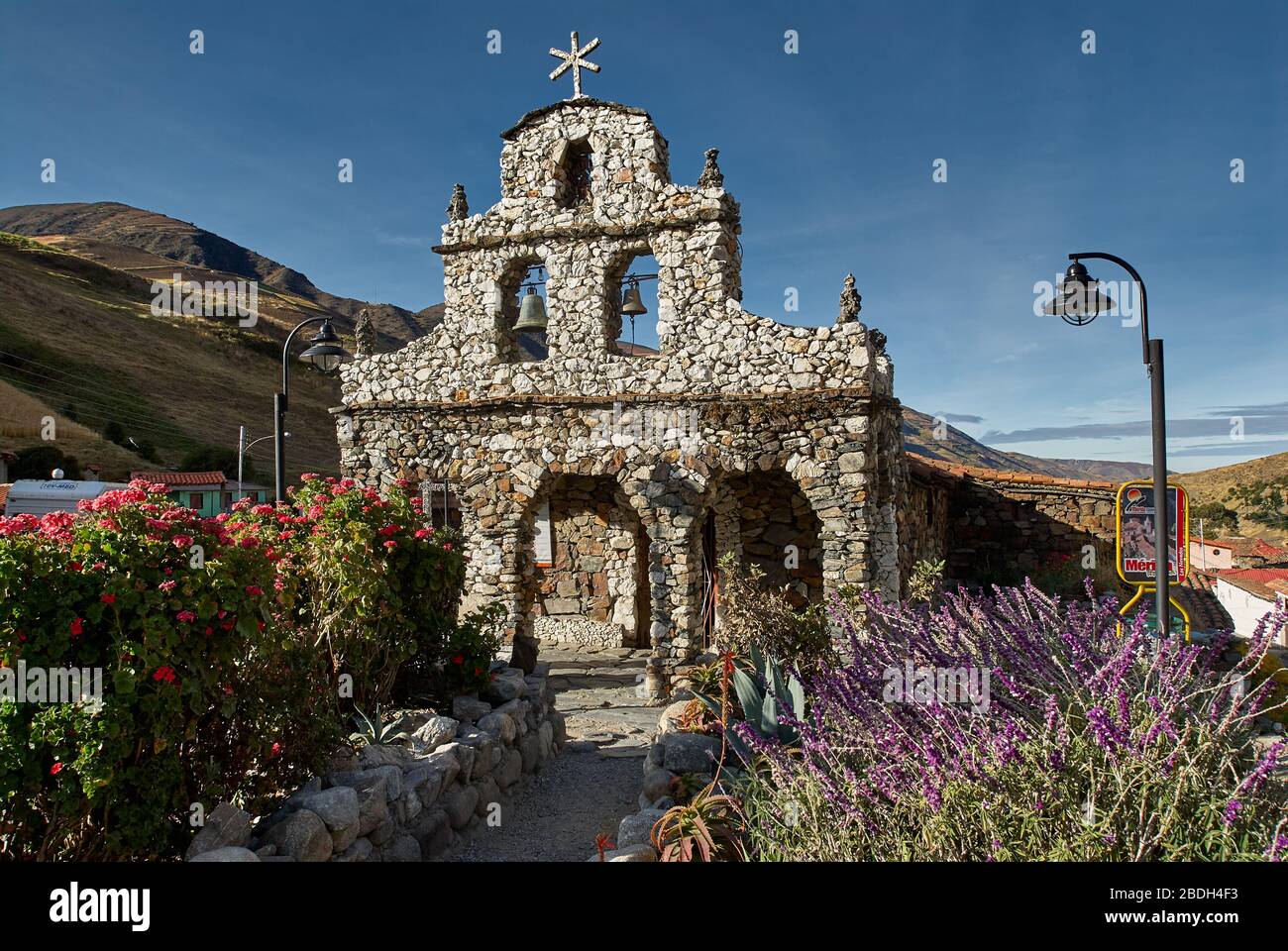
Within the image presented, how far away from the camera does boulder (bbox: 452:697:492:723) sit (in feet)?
23.5

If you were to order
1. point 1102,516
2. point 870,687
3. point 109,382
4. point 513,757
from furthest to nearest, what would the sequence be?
point 109,382
point 1102,516
point 513,757
point 870,687

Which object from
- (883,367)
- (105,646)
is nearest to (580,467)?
(883,367)

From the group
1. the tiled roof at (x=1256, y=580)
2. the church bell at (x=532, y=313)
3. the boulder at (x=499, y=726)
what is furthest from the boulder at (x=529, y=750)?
the tiled roof at (x=1256, y=580)

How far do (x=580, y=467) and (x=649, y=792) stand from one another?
598cm

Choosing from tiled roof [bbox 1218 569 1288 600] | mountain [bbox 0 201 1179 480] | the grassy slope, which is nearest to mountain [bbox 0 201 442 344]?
mountain [bbox 0 201 1179 480]

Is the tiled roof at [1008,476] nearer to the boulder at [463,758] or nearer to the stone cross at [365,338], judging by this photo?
the stone cross at [365,338]

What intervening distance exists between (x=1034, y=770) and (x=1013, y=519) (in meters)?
13.9

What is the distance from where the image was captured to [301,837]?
4328 mm

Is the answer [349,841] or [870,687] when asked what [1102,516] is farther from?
[349,841]

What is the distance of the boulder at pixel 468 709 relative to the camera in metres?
7.15

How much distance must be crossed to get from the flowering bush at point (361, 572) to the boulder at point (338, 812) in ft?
5.53

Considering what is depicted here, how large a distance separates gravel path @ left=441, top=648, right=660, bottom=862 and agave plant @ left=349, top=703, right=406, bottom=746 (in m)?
1.01

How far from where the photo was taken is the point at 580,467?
36.9ft

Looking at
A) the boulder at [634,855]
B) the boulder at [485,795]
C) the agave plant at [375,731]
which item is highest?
the agave plant at [375,731]
